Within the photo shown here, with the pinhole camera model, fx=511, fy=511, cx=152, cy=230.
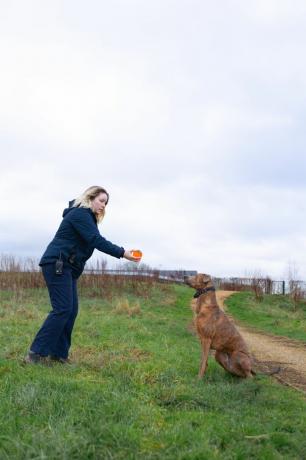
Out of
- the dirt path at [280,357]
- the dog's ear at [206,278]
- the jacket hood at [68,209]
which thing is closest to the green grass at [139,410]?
the dirt path at [280,357]

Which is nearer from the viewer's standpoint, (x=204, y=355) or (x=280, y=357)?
(x=204, y=355)

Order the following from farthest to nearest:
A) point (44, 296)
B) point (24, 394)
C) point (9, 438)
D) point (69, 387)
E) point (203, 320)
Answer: point (44, 296) → point (203, 320) → point (69, 387) → point (24, 394) → point (9, 438)

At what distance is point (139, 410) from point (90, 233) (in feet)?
8.44

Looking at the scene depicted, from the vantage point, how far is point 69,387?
16.4 ft

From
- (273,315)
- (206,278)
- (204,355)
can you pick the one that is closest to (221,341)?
(204,355)

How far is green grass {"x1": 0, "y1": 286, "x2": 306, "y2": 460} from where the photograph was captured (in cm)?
364

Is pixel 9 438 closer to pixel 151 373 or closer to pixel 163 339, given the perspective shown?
pixel 151 373

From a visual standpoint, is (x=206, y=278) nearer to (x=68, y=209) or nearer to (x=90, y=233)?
(x=90, y=233)

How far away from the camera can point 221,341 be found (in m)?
6.78

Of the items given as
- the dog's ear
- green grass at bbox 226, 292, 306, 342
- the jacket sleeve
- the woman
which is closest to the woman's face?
the woman

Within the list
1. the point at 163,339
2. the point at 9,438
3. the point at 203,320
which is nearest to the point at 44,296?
the point at 163,339

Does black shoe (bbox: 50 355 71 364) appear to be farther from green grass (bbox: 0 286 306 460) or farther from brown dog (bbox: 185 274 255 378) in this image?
brown dog (bbox: 185 274 255 378)

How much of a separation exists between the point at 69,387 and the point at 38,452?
167 centimetres

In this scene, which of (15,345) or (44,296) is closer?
(15,345)
